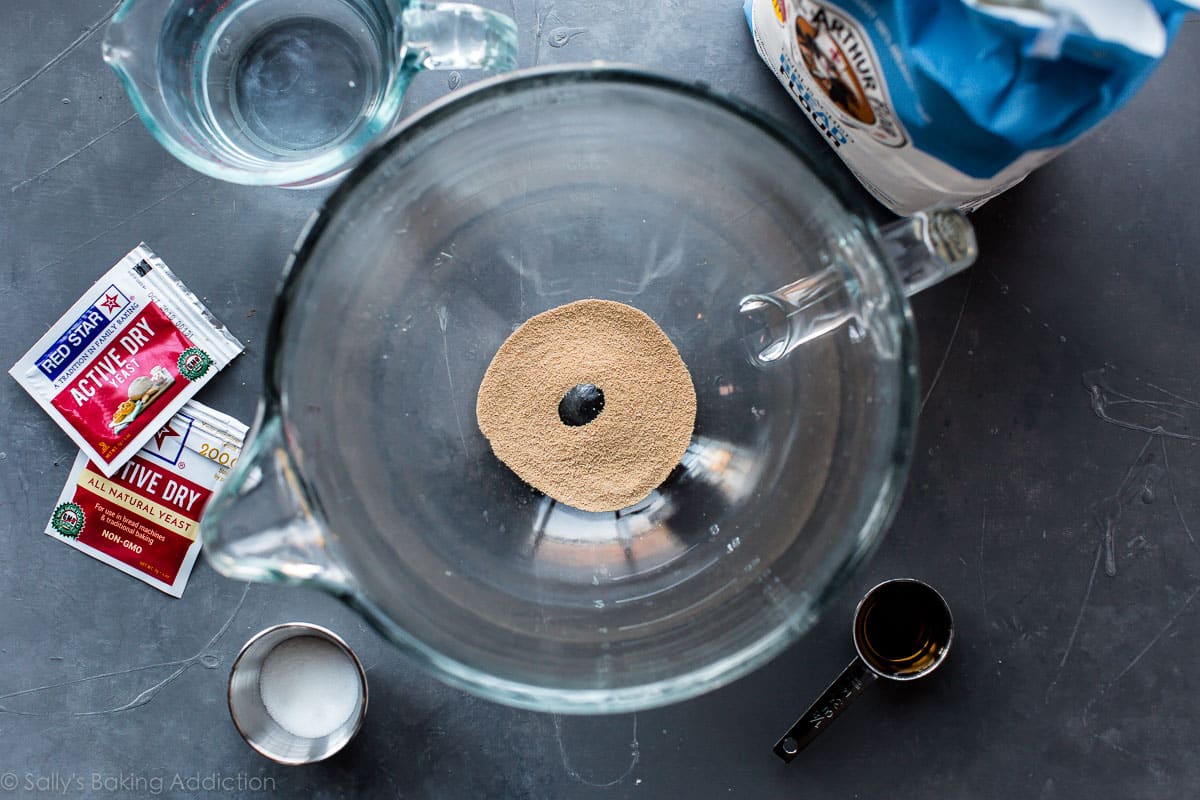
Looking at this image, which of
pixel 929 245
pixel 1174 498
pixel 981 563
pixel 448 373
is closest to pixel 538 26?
pixel 448 373

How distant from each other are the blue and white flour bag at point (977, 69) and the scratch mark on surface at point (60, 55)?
71 centimetres

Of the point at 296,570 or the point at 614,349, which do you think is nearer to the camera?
the point at 296,570

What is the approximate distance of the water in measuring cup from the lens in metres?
0.95

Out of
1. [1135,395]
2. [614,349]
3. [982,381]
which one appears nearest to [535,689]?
[614,349]

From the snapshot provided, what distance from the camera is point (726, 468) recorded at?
3.04 ft

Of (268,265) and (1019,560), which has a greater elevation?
(268,265)

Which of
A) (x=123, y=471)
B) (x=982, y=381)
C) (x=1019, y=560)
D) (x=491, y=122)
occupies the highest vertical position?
(x=491, y=122)

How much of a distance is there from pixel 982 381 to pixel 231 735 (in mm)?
905

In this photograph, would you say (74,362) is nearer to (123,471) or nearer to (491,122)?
(123,471)

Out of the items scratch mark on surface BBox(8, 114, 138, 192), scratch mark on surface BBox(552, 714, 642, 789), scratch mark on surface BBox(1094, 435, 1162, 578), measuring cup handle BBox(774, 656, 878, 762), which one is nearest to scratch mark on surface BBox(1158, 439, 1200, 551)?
scratch mark on surface BBox(1094, 435, 1162, 578)

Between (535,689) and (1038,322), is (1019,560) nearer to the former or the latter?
(1038,322)

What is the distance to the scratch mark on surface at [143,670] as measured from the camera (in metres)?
0.99

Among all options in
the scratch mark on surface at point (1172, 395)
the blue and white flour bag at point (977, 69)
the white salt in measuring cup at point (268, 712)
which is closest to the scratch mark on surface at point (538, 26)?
the blue and white flour bag at point (977, 69)

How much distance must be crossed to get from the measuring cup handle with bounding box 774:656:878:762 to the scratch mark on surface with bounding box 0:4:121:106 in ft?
3.42
